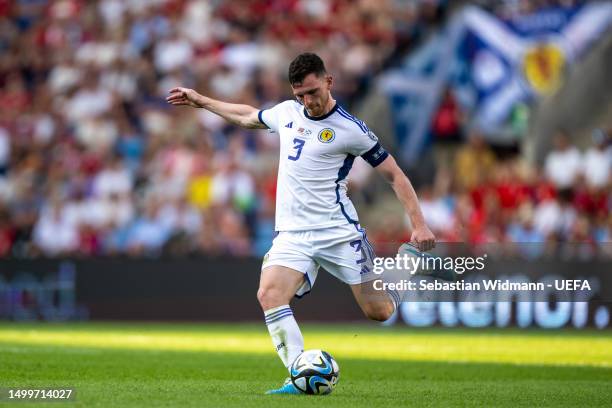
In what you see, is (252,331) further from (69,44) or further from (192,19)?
(69,44)

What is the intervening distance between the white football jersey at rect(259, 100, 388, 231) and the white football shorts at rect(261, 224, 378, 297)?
0.08 m

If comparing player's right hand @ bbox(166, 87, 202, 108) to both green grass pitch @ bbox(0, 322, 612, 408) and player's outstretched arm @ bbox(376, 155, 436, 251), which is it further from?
green grass pitch @ bbox(0, 322, 612, 408)

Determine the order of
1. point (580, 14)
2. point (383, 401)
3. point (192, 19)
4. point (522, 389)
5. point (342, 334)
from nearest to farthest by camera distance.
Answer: point (383, 401) → point (522, 389) → point (342, 334) → point (580, 14) → point (192, 19)

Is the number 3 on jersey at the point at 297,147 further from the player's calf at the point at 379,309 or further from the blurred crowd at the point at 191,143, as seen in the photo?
the blurred crowd at the point at 191,143

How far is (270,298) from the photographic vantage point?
10148mm

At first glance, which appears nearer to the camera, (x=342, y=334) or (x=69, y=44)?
(x=342, y=334)

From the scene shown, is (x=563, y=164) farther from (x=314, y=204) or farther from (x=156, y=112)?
(x=314, y=204)

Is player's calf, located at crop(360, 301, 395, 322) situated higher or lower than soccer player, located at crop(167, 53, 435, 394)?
lower

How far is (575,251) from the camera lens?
65.0 ft

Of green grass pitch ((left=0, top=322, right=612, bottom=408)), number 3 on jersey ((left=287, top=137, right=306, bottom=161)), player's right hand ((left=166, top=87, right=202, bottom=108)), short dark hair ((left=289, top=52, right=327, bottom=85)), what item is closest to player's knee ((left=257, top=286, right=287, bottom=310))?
green grass pitch ((left=0, top=322, right=612, bottom=408))

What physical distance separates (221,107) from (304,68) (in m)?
1.24

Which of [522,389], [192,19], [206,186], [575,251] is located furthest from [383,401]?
[192,19]

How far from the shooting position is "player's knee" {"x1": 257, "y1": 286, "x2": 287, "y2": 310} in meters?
10.1

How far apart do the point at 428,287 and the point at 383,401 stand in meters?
1.87
